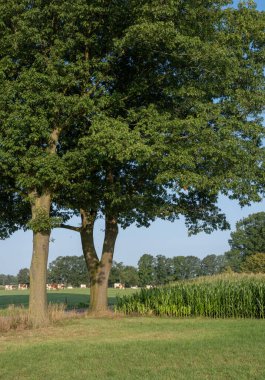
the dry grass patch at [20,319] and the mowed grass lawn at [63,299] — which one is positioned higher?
the mowed grass lawn at [63,299]

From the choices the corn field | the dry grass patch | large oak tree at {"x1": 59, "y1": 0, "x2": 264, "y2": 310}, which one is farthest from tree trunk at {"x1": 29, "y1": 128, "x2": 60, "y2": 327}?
the corn field

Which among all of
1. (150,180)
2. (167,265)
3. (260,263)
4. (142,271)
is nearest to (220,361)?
(150,180)

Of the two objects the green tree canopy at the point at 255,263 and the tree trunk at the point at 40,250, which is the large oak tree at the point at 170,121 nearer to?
the tree trunk at the point at 40,250

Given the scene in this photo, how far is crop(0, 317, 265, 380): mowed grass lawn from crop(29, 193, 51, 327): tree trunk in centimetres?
147

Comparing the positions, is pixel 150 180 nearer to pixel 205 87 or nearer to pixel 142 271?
pixel 205 87

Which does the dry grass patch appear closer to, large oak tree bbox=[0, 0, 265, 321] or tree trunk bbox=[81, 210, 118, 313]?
large oak tree bbox=[0, 0, 265, 321]

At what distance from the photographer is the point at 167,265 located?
152250 mm

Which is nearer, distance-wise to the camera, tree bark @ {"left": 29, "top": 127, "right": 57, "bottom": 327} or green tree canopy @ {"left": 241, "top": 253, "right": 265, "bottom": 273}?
tree bark @ {"left": 29, "top": 127, "right": 57, "bottom": 327}

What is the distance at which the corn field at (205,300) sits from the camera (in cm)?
2009

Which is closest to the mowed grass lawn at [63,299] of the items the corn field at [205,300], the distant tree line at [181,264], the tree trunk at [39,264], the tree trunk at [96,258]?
the tree trunk at [96,258]

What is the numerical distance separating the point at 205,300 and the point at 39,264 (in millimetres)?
7260

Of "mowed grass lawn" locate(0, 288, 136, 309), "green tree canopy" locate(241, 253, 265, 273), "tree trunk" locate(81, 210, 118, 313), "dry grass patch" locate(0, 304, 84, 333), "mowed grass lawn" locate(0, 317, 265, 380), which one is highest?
"green tree canopy" locate(241, 253, 265, 273)

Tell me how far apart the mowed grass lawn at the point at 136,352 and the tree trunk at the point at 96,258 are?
5856 millimetres

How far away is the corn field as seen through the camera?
65.9ft
